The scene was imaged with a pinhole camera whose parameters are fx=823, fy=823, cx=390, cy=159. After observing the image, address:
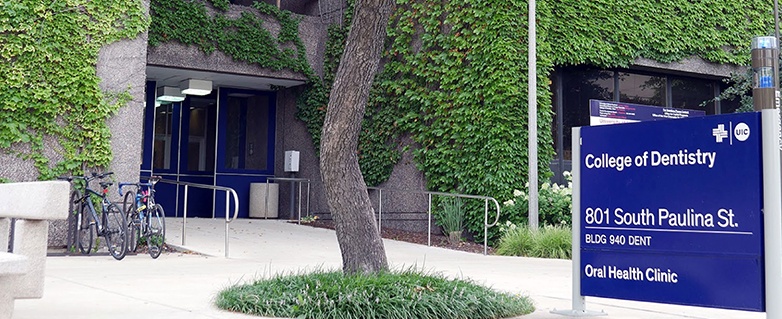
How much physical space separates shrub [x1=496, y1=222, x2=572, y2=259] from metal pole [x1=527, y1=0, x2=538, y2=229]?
0.26m

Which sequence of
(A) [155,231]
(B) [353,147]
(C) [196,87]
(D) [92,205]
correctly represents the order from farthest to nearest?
(C) [196,87]
(D) [92,205]
(A) [155,231]
(B) [353,147]

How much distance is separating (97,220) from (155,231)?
705 mm

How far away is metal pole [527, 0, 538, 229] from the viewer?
12164 mm

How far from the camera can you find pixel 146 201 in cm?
1051

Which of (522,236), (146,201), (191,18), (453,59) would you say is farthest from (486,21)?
(146,201)

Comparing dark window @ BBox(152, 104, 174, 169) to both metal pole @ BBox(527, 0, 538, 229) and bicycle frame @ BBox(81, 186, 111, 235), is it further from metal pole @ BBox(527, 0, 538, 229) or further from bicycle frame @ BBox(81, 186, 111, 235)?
metal pole @ BBox(527, 0, 538, 229)

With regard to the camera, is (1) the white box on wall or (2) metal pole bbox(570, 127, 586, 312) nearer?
(2) metal pole bbox(570, 127, 586, 312)

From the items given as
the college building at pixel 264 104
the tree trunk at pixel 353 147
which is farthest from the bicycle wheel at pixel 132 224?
the tree trunk at pixel 353 147

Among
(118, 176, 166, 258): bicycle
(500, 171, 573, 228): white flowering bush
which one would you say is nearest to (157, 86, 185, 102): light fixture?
(118, 176, 166, 258): bicycle

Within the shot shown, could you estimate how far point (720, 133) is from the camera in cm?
474

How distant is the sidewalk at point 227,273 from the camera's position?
19.2 ft

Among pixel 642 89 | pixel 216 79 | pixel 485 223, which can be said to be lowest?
pixel 485 223

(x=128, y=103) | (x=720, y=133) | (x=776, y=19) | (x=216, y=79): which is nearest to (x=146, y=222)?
(x=128, y=103)

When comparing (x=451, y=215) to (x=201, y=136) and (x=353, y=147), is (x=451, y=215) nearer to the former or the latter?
(x=201, y=136)
